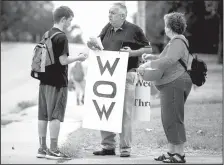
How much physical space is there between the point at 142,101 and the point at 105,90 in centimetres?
56

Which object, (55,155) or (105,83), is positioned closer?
(55,155)

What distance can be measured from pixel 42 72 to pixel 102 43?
0.96 m

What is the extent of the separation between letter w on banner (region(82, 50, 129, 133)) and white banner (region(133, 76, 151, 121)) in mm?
376

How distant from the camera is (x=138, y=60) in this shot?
707 centimetres

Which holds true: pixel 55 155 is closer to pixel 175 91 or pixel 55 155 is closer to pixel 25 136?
pixel 175 91

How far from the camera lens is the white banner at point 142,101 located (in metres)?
7.09

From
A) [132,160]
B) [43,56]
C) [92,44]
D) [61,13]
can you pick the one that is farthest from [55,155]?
[61,13]

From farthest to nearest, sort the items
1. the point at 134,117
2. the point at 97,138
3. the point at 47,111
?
1. the point at 97,138
2. the point at 134,117
3. the point at 47,111

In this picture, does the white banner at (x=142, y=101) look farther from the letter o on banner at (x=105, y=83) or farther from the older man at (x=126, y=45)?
the letter o on banner at (x=105, y=83)

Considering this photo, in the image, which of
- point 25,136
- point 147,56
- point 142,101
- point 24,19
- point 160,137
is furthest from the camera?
point 24,19

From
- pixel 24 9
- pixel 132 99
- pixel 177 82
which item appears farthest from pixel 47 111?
pixel 24 9

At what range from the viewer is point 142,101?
23.3 feet

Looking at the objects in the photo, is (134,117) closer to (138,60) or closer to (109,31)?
(138,60)

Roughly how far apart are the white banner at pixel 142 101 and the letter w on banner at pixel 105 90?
0.38 meters
